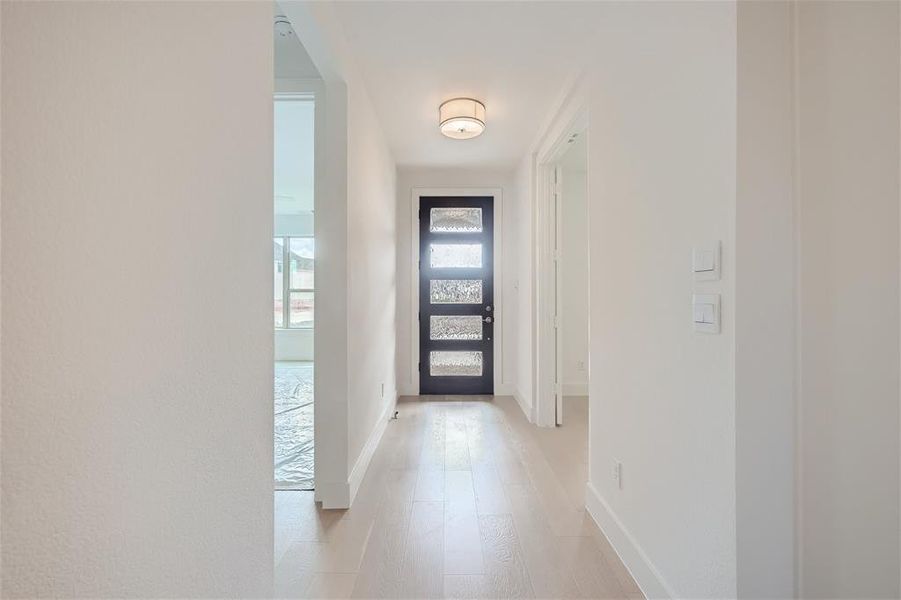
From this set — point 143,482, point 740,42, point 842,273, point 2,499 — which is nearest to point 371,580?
point 143,482

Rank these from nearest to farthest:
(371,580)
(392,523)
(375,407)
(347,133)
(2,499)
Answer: (2,499), (371,580), (392,523), (347,133), (375,407)

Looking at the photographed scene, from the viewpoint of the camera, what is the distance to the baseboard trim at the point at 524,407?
13.0 ft

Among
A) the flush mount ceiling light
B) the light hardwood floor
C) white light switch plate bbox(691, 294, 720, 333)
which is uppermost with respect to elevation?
the flush mount ceiling light

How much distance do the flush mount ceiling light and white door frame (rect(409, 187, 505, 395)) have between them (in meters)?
1.67

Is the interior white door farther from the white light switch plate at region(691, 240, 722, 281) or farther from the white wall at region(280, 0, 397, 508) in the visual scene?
the white light switch plate at region(691, 240, 722, 281)

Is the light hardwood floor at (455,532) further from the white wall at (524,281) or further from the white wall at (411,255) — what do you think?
the white wall at (411,255)

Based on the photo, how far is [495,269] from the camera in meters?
4.99

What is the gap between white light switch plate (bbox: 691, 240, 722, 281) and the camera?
1243mm

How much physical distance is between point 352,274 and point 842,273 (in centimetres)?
214

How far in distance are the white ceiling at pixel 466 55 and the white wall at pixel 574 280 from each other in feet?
5.27

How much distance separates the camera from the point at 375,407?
338cm

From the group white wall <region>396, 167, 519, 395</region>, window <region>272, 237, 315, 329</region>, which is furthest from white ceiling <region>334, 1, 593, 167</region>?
window <region>272, 237, 315, 329</region>

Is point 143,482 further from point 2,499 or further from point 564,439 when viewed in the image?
point 564,439

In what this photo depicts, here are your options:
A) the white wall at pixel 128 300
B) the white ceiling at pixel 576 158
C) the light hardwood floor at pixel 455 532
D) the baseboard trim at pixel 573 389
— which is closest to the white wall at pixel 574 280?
the baseboard trim at pixel 573 389
